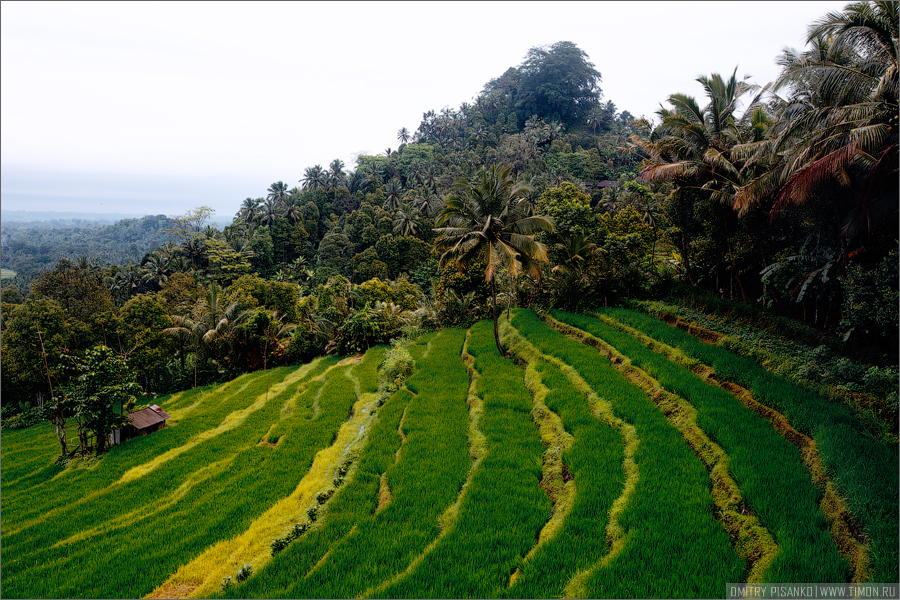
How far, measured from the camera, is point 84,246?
111250 millimetres

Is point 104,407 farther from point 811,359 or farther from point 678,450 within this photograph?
point 811,359

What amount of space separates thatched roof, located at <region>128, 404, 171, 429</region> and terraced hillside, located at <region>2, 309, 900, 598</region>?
1.11 m

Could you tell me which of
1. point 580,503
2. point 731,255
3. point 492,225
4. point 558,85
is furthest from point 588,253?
point 558,85

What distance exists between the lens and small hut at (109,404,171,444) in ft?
48.5

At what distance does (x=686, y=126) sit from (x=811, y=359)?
9137 mm

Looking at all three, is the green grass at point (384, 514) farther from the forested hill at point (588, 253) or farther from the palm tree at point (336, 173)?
the palm tree at point (336, 173)

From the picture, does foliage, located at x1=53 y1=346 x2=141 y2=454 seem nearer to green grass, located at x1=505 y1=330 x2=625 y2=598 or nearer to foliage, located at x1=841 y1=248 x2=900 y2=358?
green grass, located at x1=505 y1=330 x2=625 y2=598

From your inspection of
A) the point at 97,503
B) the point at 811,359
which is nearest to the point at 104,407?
the point at 97,503

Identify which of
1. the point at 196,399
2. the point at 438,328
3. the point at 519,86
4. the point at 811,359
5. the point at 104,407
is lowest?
the point at 196,399

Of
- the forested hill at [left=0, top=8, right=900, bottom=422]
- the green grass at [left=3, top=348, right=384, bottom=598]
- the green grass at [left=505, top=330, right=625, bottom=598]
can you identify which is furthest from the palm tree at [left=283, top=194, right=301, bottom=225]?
the green grass at [left=505, top=330, right=625, bottom=598]

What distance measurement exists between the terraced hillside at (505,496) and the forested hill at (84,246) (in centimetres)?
6182

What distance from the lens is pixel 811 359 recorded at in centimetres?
936

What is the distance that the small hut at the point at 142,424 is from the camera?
48.5ft

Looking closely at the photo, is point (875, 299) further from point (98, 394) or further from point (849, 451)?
point (98, 394)
